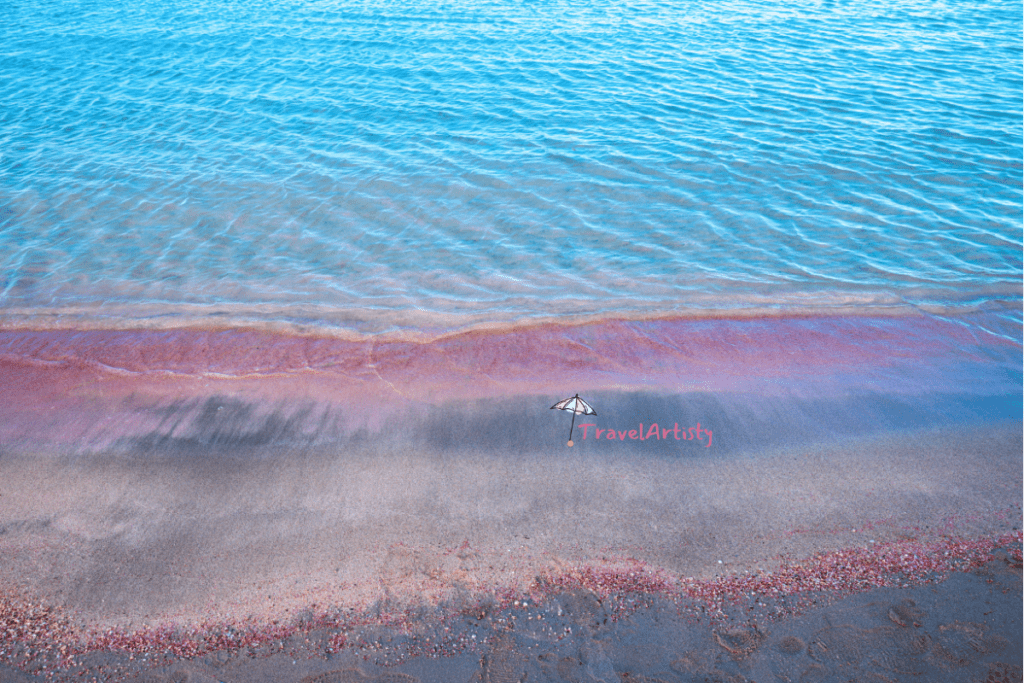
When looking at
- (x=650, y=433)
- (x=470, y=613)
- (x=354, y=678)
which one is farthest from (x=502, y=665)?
(x=650, y=433)

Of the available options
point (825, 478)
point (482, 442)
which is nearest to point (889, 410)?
point (825, 478)

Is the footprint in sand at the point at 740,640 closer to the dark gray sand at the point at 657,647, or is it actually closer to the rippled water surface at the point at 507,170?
the dark gray sand at the point at 657,647

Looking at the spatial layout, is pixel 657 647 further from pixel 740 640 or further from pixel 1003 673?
pixel 1003 673

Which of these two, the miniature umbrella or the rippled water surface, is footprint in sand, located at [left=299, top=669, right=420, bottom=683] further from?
the rippled water surface

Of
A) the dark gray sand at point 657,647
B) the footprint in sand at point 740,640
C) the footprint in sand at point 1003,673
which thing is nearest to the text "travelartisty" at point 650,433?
the dark gray sand at point 657,647

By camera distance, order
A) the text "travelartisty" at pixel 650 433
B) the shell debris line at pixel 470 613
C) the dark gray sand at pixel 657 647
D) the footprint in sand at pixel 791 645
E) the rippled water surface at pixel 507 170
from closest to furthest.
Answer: the dark gray sand at pixel 657 647
the footprint in sand at pixel 791 645
the shell debris line at pixel 470 613
the text "travelartisty" at pixel 650 433
the rippled water surface at pixel 507 170

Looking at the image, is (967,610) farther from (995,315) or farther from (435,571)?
(995,315)
